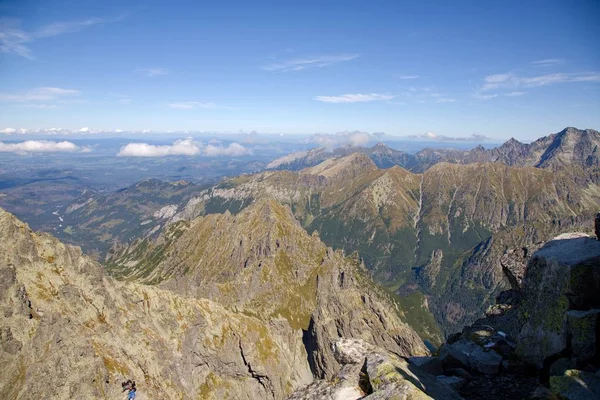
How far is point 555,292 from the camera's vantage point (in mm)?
18359

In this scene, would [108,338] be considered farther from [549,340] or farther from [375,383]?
[549,340]

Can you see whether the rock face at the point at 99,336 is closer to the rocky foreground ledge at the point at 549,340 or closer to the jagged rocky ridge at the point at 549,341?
the jagged rocky ridge at the point at 549,341

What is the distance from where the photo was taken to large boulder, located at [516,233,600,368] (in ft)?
56.9

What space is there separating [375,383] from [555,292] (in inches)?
431

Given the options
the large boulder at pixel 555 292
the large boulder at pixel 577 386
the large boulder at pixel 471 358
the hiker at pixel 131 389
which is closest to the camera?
the large boulder at pixel 577 386

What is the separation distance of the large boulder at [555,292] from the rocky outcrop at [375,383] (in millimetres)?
5692

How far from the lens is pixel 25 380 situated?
2195 inches

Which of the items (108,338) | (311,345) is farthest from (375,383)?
(311,345)

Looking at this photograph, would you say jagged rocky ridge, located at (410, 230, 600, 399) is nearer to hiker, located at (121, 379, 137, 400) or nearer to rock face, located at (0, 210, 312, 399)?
hiker, located at (121, 379, 137, 400)

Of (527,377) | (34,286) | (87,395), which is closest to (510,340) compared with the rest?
(527,377)

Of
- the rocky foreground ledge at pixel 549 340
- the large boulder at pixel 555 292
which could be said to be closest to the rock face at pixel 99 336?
the rocky foreground ledge at pixel 549 340

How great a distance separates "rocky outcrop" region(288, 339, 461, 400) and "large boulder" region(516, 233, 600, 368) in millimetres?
5692

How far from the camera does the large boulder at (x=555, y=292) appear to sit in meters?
17.3

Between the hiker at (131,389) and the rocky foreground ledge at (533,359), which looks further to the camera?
the hiker at (131,389)
